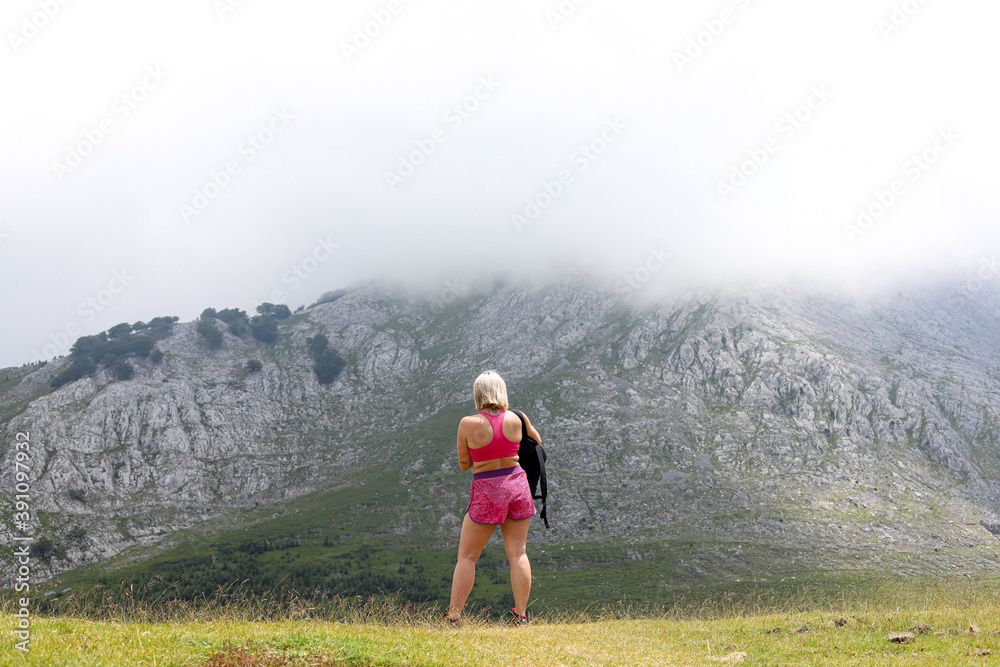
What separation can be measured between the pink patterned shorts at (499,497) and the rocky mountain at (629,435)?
9762cm

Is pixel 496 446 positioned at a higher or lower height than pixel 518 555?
higher

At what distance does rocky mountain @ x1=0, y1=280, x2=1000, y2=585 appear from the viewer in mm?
105438

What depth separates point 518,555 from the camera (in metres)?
10.5

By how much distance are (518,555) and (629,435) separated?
131 metres

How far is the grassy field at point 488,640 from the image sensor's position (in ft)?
22.5

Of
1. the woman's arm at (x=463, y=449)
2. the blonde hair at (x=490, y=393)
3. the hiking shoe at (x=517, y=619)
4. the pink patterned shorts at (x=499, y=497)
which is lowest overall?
the hiking shoe at (x=517, y=619)

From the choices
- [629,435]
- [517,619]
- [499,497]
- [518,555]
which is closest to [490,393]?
[499,497]

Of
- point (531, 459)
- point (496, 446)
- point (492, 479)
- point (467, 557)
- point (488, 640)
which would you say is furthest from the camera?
point (531, 459)

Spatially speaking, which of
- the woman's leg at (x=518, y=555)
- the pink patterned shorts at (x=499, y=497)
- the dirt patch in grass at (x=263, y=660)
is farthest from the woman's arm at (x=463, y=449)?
the dirt patch in grass at (x=263, y=660)

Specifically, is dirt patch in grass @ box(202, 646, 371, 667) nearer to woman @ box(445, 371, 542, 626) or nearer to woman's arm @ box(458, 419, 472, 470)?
woman @ box(445, 371, 542, 626)

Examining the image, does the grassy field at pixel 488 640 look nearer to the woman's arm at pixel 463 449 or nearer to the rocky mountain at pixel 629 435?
the woman's arm at pixel 463 449

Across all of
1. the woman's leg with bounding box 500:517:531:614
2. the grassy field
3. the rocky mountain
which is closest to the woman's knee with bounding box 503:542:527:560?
the woman's leg with bounding box 500:517:531:614

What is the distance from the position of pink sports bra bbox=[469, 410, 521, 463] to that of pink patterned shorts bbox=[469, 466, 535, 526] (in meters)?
0.35

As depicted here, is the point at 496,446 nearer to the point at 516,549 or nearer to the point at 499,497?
the point at 499,497
